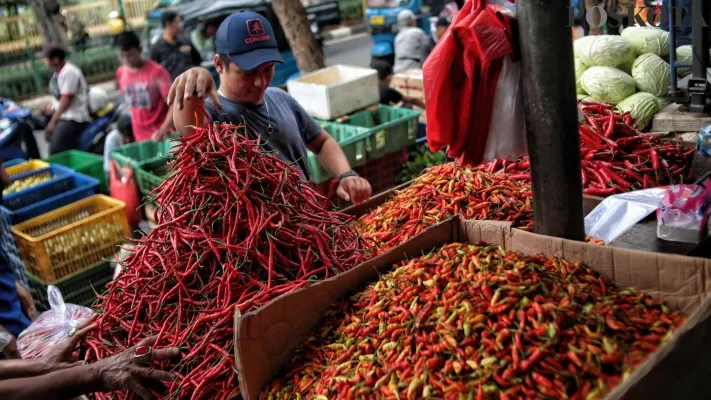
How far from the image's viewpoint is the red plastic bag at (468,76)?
8.55 ft

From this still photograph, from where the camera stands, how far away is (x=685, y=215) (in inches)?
114

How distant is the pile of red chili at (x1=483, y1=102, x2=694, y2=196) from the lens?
387 centimetres

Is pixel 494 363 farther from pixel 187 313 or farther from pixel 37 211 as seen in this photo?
pixel 37 211

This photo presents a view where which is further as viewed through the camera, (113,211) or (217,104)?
(113,211)

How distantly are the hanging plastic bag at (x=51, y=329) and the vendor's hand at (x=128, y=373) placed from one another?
802mm

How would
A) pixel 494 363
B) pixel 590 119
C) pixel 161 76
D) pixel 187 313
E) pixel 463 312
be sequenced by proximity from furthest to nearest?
1. pixel 161 76
2. pixel 590 119
3. pixel 187 313
4. pixel 463 312
5. pixel 494 363

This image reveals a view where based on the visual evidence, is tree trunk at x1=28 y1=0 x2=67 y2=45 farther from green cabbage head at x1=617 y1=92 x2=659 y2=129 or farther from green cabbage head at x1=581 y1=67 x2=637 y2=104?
green cabbage head at x1=617 y1=92 x2=659 y2=129

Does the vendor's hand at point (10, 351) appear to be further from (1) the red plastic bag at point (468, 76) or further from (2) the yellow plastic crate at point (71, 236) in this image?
(2) the yellow plastic crate at point (71, 236)

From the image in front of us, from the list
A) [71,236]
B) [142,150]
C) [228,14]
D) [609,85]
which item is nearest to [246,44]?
[71,236]

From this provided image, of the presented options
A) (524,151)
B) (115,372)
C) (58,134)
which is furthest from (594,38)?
(58,134)

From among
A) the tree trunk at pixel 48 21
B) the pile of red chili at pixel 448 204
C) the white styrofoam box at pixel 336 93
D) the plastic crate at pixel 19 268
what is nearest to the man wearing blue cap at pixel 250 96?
the pile of red chili at pixel 448 204

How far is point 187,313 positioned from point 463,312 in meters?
1.12

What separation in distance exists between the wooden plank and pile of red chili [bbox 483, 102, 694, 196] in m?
0.80

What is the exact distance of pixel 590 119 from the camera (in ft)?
14.0
